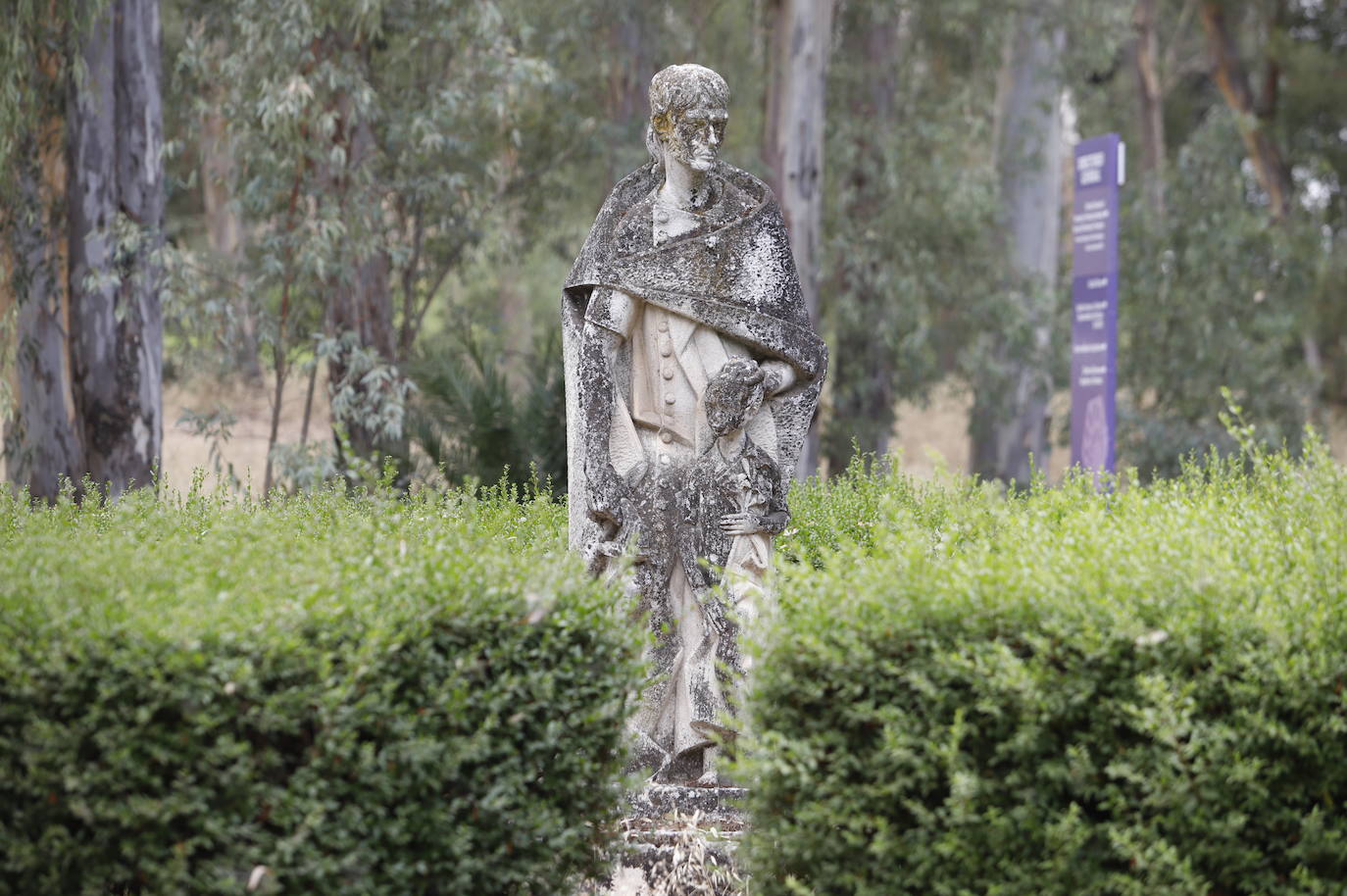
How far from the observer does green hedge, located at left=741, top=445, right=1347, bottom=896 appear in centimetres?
392

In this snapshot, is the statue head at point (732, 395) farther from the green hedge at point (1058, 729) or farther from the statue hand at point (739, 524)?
the green hedge at point (1058, 729)

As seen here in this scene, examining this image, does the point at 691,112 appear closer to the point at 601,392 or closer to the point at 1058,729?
the point at 601,392

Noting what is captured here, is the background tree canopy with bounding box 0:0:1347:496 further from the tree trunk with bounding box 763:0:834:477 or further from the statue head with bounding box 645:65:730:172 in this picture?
the statue head with bounding box 645:65:730:172

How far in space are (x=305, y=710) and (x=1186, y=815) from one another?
88.1 inches

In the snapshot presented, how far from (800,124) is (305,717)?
39.4 feet

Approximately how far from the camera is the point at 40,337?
12.6 meters

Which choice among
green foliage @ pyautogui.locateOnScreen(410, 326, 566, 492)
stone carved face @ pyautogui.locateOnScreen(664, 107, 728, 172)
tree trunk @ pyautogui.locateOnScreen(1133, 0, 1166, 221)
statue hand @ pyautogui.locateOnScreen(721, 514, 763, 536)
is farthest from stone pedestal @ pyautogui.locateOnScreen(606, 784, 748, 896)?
tree trunk @ pyautogui.locateOnScreen(1133, 0, 1166, 221)

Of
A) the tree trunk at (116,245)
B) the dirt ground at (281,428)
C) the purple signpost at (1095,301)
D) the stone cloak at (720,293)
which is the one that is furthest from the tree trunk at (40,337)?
the stone cloak at (720,293)

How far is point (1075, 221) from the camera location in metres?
11.6

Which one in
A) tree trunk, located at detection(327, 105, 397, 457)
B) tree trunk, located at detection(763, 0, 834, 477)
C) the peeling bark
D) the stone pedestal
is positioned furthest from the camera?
the peeling bark

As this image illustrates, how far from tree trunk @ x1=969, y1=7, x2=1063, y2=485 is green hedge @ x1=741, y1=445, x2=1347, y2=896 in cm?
1439

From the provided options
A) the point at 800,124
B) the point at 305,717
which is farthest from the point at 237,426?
the point at 305,717

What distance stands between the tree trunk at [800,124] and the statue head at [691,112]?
9.23m

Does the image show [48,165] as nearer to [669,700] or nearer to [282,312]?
[282,312]
